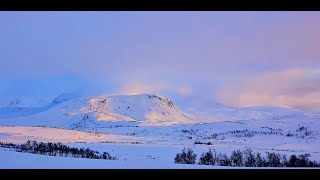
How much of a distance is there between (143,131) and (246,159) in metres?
0.72

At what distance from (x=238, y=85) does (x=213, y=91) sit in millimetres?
176

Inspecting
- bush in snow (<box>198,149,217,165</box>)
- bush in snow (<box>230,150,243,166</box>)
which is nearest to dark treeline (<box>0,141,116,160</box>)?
bush in snow (<box>198,149,217,165</box>)

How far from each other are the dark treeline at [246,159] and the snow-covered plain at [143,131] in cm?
3

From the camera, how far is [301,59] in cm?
310

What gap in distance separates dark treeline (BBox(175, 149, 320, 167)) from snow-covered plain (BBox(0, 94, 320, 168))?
3 centimetres

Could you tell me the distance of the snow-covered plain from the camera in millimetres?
2998

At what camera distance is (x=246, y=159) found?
120 inches

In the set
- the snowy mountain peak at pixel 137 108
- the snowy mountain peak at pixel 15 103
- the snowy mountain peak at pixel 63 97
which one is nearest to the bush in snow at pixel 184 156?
the snowy mountain peak at pixel 137 108

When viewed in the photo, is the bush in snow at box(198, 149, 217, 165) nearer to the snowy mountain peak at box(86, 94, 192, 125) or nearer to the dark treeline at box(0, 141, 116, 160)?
the snowy mountain peak at box(86, 94, 192, 125)

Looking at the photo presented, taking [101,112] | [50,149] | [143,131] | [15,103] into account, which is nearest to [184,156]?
[143,131]
